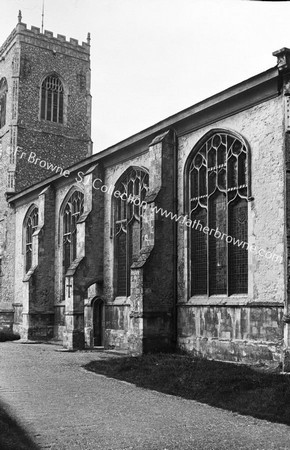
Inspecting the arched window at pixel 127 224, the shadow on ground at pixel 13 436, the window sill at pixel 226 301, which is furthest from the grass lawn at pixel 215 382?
the arched window at pixel 127 224

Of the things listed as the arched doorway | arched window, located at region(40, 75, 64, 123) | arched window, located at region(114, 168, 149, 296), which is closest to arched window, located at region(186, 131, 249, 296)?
arched window, located at region(114, 168, 149, 296)

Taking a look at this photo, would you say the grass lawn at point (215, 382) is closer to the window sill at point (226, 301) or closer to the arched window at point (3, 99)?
the window sill at point (226, 301)

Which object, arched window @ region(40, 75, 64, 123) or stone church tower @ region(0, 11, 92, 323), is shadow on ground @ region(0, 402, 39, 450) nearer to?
stone church tower @ region(0, 11, 92, 323)

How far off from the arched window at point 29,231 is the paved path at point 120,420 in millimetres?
19259

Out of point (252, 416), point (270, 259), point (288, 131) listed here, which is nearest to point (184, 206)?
point (270, 259)

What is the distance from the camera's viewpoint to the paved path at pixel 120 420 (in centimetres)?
689

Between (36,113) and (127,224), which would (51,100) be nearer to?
(36,113)

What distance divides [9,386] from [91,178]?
1273cm

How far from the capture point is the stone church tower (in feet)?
116

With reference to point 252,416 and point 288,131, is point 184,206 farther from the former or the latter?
point 252,416

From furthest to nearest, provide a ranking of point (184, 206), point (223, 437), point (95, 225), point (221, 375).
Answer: point (95, 225) → point (184, 206) → point (221, 375) → point (223, 437)

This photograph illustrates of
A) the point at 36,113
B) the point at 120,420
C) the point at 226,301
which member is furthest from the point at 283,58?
the point at 36,113

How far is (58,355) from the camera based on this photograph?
63.2 feet

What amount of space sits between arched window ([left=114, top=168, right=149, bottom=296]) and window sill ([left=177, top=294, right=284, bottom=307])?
423 cm
